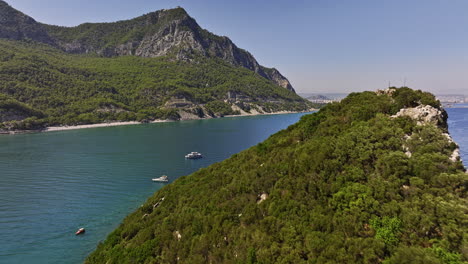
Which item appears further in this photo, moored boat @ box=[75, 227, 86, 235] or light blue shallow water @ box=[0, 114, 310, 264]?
moored boat @ box=[75, 227, 86, 235]

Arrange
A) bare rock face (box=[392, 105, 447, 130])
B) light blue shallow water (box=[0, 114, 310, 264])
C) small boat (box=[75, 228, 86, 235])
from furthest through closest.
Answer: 1. small boat (box=[75, 228, 86, 235])
2. light blue shallow water (box=[0, 114, 310, 264])
3. bare rock face (box=[392, 105, 447, 130])

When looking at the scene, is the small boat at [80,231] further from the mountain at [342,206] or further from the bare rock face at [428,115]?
the bare rock face at [428,115]

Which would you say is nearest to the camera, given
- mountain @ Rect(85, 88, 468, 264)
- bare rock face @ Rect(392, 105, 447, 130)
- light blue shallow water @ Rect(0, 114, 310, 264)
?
mountain @ Rect(85, 88, 468, 264)

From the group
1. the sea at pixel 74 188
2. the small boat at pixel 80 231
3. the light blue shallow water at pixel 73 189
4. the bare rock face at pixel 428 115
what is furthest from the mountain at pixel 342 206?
the light blue shallow water at pixel 73 189

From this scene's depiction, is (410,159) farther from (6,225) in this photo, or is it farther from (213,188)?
(6,225)

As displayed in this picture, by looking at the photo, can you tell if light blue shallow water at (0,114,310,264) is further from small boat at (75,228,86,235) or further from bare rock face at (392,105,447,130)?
bare rock face at (392,105,447,130)

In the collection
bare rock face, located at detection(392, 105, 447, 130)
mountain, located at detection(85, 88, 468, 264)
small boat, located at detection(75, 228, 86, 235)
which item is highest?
bare rock face, located at detection(392, 105, 447, 130)

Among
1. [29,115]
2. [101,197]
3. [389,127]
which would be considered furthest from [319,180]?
[29,115]

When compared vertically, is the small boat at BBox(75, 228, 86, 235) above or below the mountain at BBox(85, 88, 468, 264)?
below

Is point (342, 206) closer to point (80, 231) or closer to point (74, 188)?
point (80, 231)

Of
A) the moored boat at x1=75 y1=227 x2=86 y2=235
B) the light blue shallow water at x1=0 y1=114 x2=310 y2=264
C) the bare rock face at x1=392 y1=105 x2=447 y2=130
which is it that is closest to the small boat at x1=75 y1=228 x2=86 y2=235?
the moored boat at x1=75 y1=227 x2=86 y2=235
